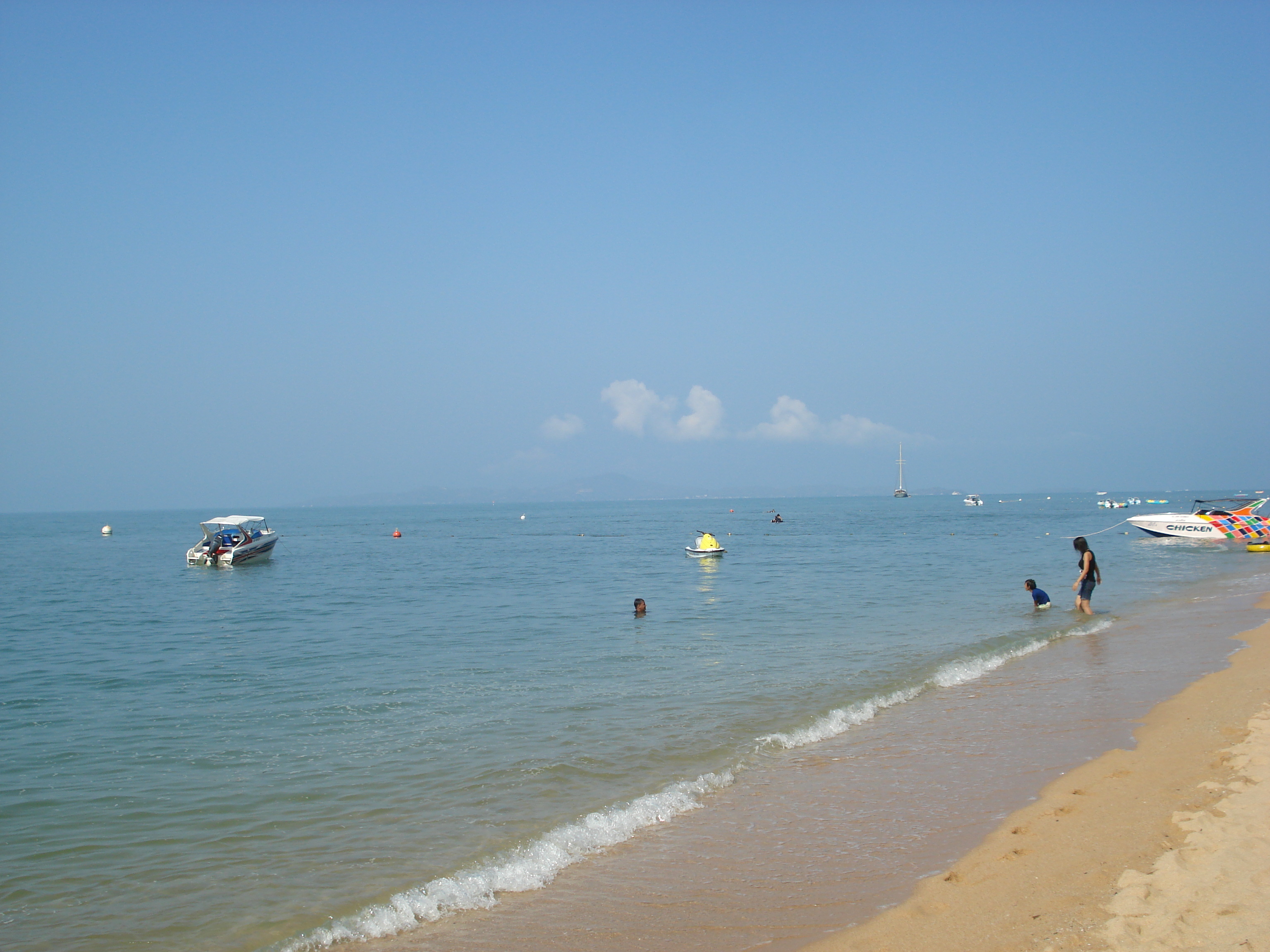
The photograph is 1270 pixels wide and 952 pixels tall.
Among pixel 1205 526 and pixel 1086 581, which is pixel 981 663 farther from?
pixel 1205 526

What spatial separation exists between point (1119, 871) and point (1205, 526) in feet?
161

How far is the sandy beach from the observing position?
508 cm

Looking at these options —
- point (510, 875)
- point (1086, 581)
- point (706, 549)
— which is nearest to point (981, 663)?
point (1086, 581)

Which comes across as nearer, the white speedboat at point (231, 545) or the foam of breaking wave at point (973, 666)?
the foam of breaking wave at point (973, 666)

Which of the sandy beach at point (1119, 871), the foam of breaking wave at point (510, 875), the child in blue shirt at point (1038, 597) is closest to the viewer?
the sandy beach at point (1119, 871)

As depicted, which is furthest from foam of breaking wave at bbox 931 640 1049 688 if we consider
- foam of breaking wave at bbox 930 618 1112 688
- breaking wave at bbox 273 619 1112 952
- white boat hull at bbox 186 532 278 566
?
white boat hull at bbox 186 532 278 566

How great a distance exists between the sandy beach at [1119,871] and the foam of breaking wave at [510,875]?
8.36ft

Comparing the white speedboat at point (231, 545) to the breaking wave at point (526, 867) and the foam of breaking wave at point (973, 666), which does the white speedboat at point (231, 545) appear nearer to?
the foam of breaking wave at point (973, 666)

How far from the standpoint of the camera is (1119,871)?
5977mm

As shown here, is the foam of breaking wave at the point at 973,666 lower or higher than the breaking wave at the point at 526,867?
lower

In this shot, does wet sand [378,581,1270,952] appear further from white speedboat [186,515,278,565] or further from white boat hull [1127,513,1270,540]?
white speedboat [186,515,278,565]

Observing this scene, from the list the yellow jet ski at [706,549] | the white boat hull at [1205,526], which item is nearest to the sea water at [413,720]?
the yellow jet ski at [706,549]

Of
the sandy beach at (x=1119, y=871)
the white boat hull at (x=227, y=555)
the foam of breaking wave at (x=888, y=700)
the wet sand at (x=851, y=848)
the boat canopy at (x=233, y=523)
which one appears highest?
the boat canopy at (x=233, y=523)

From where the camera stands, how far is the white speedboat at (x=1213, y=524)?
44.0 meters
